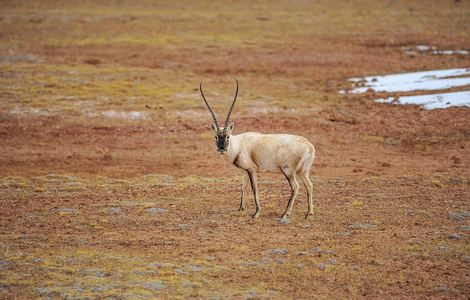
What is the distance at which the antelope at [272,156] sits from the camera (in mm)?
16094

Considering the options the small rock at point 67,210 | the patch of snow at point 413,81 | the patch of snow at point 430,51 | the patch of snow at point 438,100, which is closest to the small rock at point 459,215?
the small rock at point 67,210

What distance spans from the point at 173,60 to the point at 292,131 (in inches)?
745

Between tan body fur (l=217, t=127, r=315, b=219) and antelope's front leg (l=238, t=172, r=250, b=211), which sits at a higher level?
tan body fur (l=217, t=127, r=315, b=219)

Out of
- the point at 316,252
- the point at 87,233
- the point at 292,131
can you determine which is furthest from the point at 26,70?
the point at 316,252

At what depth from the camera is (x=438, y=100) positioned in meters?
31.2

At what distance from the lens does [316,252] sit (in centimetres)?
1376

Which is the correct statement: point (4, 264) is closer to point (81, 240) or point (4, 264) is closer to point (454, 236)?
point (81, 240)

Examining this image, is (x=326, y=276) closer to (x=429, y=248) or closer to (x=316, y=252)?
(x=316, y=252)

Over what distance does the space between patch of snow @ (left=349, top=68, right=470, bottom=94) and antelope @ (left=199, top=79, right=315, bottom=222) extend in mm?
19865

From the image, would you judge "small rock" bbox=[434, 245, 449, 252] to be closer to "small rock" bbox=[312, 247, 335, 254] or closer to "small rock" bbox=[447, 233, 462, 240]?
"small rock" bbox=[447, 233, 462, 240]

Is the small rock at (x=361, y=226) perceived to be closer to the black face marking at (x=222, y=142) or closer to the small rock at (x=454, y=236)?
the small rock at (x=454, y=236)

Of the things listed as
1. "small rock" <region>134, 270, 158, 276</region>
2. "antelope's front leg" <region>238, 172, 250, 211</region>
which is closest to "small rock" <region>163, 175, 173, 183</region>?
"antelope's front leg" <region>238, 172, 250, 211</region>

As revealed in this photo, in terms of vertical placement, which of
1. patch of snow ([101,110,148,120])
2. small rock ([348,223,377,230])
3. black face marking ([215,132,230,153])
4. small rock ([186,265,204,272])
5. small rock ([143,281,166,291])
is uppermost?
black face marking ([215,132,230,153])

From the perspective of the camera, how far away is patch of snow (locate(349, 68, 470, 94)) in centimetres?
3466
